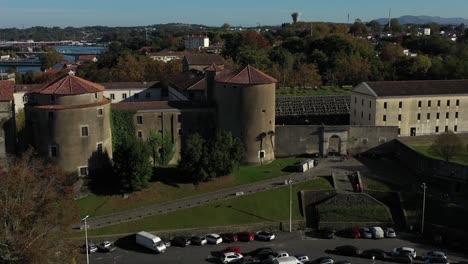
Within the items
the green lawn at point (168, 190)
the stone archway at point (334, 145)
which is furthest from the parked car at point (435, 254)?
the stone archway at point (334, 145)

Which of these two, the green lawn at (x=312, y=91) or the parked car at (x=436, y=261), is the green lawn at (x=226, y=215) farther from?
the green lawn at (x=312, y=91)

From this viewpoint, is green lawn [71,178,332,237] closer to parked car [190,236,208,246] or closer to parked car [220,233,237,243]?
parked car [220,233,237,243]

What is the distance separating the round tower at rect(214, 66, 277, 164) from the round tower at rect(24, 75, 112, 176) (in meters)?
13.6

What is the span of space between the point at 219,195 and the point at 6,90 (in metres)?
24.4

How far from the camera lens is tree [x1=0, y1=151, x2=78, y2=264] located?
30.0m

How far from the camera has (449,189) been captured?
171ft

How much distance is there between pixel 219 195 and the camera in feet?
167

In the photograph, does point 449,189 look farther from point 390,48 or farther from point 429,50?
point 429,50

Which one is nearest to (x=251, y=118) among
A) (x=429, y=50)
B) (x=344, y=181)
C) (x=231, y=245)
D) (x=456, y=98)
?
(x=344, y=181)

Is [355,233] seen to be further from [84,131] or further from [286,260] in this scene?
[84,131]

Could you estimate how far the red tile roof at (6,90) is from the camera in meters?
52.4

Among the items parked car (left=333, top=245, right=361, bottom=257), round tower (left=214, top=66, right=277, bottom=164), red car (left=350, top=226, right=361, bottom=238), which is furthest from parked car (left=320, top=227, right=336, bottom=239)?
round tower (left=214, top=66, right=277, bottom=164)

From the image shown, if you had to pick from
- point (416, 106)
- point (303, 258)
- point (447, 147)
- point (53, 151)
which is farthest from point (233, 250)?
point (416, 106)

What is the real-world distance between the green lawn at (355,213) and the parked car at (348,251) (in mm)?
5588
